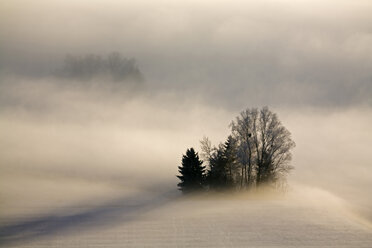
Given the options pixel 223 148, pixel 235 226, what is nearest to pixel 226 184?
pixel 223 148

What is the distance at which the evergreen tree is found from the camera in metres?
65.4

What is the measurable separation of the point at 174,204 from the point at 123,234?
40.3 feet

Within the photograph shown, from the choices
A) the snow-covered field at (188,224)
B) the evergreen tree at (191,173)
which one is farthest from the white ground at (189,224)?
the evergreen tree at (191,173)

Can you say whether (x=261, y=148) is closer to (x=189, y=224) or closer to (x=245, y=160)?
(x=245, y=160)

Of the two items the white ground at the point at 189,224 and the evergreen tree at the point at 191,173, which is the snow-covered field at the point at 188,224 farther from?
the evergreen tree at the point at 191,173

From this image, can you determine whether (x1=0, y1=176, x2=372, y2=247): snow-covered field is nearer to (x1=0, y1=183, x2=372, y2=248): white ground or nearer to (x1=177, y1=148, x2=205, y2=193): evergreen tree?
(x1=0, y1=183, x2=372, y2=248): white ground

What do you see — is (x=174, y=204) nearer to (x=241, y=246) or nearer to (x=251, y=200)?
(x=251, y=200)

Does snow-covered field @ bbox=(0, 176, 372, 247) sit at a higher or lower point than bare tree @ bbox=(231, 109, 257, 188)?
lower

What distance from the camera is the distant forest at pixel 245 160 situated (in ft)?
214

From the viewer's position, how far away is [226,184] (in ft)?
214

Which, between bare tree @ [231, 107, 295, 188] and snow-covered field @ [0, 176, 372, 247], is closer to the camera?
snow-covered field @ [0, 176, 372, 247]

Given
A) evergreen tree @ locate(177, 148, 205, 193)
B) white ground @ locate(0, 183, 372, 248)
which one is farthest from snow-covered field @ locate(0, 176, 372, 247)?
evergreen tree @ locate(177, 148, 205, 193)

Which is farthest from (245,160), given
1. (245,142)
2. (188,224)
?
(188,224)

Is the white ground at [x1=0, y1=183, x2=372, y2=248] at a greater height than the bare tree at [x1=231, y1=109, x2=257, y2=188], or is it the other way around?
the bare tree at [x1=231, y1=109, x2=257, y2=188]
